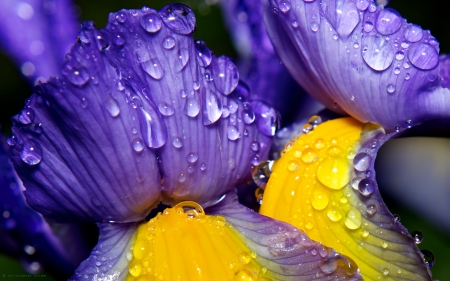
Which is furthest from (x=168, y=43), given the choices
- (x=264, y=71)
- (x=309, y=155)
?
(x=264, y=71)

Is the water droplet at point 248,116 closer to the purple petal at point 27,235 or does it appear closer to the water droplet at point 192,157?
the water droplet at point 192,157

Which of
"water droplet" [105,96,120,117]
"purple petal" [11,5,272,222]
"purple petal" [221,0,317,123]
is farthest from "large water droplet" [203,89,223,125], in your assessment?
"purple petal" [221,0,317,123]

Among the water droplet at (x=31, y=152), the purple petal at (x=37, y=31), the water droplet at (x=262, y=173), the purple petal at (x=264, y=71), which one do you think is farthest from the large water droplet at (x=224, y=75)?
the purple petal at (x=37, y=31)

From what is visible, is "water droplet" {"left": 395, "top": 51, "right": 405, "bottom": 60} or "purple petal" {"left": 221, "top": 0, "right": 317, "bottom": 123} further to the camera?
"purple petal" {"left": 221, "top": 0, "right": 317, "bottom": 123}

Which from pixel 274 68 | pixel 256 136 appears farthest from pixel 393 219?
pixel 274 68

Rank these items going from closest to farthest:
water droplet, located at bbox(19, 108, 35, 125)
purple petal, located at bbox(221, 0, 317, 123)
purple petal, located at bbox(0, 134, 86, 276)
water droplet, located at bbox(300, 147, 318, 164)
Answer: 1. water droplet, located at bbox(19, 108, 35, 125)
2. water droplet, located at bbox(300, 147, 318, 164)
3. purple petal, located at bbox(0, 134, 86, 276)
4. purple petal, located at bbox(221, 0, 317, 123)

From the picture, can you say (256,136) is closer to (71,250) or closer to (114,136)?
(114,136)

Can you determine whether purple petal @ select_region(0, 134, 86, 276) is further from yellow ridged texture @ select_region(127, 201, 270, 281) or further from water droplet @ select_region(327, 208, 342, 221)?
water droplet @ select_region(327, 208, 342, 221)
